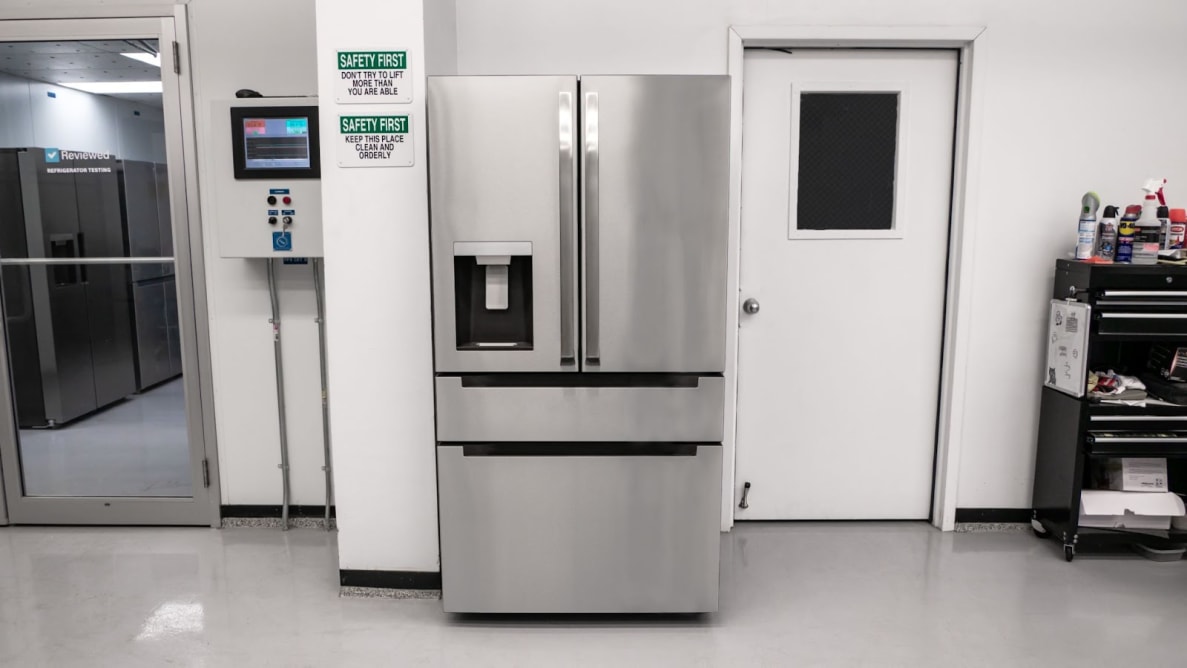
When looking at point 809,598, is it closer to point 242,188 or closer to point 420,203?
point 420,203

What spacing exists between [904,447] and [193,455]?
324cm

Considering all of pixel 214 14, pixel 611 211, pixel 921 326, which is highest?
pixel 214 14

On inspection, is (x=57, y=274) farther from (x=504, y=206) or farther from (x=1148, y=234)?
(x=1148, y=234)

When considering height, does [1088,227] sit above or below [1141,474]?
above

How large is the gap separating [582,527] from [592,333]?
658 mm

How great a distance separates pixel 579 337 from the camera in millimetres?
2383

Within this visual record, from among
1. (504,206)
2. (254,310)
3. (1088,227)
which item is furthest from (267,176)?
(1088,227)

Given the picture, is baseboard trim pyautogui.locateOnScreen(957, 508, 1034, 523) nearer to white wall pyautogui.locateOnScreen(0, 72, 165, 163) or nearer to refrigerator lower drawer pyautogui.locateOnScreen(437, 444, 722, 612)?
refrigerator lower drawer pyautogui.locateOnScreen(437, 444, 722, 612)

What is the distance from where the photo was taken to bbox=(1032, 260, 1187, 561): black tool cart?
284cm

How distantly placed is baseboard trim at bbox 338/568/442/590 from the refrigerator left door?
2.86 feet

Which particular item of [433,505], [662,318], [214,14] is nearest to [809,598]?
[662,318]

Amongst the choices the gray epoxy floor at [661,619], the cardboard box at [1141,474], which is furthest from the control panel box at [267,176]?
the cardboard box at [1141,474]

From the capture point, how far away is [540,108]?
2279 millimetres

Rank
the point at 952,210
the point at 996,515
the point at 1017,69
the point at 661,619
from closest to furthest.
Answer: the point at 661,619 → the point at 1017,69 → the point at 952,210 → the point at 996,515
